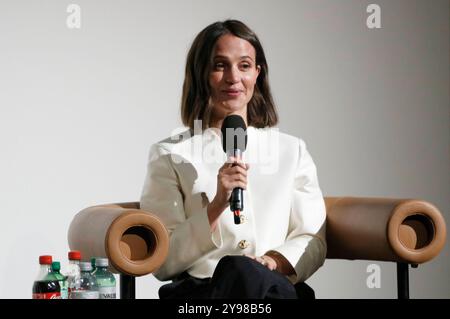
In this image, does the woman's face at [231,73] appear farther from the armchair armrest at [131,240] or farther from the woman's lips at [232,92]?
the armchair armrest at [131,240]

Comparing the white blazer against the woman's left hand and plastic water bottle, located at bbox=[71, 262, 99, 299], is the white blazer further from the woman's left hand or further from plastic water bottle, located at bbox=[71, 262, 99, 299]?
plastic water bottle, located at bbox=[71, 262, 99, 299]

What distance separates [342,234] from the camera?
2.83 metres

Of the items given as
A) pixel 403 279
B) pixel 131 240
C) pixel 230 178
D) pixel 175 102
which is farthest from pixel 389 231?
pixel 175 102

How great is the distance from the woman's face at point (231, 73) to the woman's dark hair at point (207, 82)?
20 mm

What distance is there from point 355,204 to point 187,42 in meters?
1.44

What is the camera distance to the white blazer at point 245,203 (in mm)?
2605

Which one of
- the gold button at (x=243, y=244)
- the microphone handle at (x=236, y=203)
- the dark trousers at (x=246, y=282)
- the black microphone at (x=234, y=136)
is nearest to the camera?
the dark trousers at (x=246, y=282)

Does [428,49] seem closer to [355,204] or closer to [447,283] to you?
[447,283]

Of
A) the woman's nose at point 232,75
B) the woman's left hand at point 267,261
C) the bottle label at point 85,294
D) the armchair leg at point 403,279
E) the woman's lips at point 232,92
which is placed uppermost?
the woman's nose at point 232,75

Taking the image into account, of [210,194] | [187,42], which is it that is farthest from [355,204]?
[187,42]

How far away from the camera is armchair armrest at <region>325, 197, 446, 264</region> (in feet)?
8.81

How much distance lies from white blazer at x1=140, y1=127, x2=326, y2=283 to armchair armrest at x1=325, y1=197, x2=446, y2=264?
0.09 meters

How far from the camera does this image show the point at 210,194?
106 inches

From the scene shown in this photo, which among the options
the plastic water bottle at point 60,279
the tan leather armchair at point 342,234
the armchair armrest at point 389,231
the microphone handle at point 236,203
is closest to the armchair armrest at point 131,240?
the tan leather armchair at point 342,234
